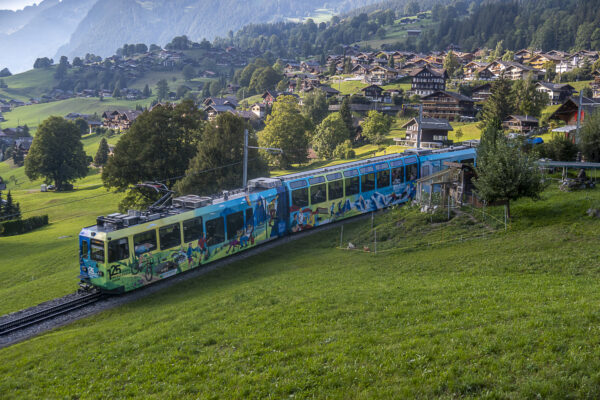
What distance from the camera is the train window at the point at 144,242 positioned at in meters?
22.5

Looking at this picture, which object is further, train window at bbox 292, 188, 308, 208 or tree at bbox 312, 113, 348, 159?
tree at bbox 312, 113, 348, 159

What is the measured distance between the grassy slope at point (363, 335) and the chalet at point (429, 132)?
54637 millimetres

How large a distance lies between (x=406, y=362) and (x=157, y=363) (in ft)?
21.7

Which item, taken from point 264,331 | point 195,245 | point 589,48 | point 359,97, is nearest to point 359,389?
point 264,331

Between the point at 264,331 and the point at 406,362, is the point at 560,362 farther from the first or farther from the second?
the point at 264,331

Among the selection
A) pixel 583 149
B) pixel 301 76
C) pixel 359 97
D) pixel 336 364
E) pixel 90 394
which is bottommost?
pixel 90 394

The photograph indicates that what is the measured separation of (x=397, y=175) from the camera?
36281 mm

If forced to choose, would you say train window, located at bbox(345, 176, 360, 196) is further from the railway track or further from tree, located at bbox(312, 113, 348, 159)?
tree, located at bbox(312, 113, 348, 159)

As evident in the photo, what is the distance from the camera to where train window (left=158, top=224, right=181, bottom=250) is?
77.0 ft

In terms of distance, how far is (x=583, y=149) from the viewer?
38250mm

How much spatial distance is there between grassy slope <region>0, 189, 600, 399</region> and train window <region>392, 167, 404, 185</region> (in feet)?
42.2

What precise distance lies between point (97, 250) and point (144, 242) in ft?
6.72

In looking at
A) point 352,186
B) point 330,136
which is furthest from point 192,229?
point 330,136

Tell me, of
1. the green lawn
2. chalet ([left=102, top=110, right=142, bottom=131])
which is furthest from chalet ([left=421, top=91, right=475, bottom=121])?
the green lawn
